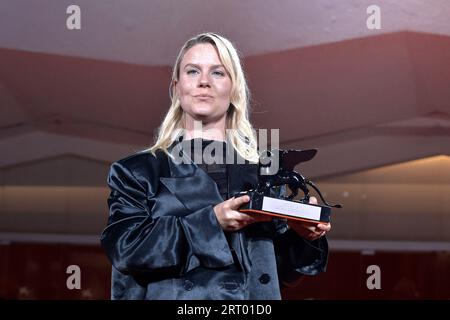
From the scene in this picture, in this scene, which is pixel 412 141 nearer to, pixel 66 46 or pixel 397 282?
pixel 397 282

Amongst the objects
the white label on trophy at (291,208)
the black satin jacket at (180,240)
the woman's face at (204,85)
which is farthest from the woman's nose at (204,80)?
the white label on trophy at (291,208)

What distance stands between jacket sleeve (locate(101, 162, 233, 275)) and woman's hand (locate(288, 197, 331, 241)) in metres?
0.11

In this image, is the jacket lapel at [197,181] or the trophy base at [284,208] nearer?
the trophy base at [284,208]

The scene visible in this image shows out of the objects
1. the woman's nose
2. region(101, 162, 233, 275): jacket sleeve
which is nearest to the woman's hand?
region(101, 162, 233, 275): jacket sleeve

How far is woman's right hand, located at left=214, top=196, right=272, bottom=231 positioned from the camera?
0.91 meters

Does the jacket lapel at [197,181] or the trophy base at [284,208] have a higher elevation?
the jacket lapel at [197,181]

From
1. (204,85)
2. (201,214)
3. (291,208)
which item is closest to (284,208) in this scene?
(291,208)

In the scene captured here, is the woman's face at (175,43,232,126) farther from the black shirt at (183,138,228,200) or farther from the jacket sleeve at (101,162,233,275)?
the jacket sleeve at (101,162,233,275)

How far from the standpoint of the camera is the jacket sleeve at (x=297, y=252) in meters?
1.08

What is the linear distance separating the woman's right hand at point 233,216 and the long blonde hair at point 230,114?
152 mm

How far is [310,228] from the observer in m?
1.00

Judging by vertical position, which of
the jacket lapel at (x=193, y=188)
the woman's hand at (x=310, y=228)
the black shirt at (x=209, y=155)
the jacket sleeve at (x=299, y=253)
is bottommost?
the jacket sleeve at (x=299, y=253)

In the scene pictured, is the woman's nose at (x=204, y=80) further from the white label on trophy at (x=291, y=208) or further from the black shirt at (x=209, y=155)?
the white label on trophy at (x=291, y=208)

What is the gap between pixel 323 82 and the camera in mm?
2750
